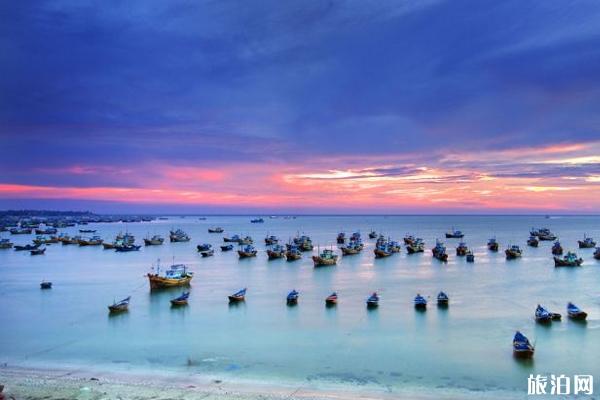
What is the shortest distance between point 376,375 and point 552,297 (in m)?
28.3

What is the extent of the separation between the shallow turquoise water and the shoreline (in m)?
1.01

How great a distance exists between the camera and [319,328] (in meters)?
33.9

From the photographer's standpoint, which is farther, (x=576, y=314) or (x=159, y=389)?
(x=576, y=314)

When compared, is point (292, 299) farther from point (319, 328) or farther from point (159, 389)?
point (159, 389)

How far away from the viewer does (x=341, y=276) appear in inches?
2388

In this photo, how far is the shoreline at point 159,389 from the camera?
66.5 feet

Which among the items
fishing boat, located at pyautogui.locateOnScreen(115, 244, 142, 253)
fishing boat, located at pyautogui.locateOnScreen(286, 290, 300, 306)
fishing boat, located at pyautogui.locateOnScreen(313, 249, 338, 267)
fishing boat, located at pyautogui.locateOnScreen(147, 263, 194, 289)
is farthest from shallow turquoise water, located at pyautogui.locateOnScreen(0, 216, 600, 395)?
fishing boat, located at pyautogui.locateOnScreen(115, 244, 142, 253)

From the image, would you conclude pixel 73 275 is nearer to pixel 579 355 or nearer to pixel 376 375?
pixel 376 375

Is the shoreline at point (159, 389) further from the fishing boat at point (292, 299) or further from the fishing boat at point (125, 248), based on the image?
the fishing boat at point (125, 248)

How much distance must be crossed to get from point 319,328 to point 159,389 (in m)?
14.7

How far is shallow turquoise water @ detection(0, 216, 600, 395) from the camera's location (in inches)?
993

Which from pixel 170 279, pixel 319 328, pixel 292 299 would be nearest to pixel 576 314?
pixel 319 328

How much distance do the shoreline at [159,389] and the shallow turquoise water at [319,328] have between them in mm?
1007

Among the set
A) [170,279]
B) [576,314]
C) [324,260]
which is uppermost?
[324,260]
